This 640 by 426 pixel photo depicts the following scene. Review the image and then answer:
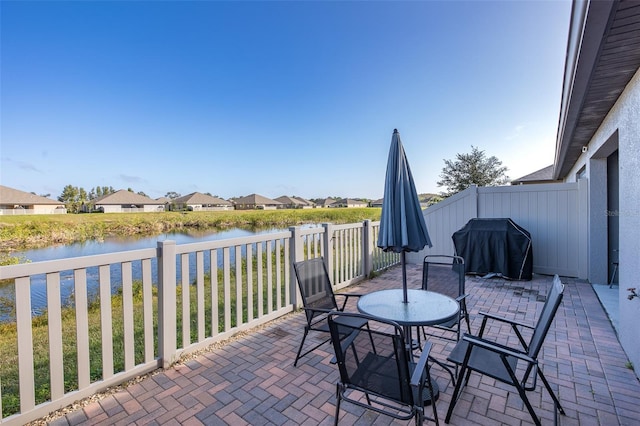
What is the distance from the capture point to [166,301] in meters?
2.64

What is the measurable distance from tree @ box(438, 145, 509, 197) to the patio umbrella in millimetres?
19883

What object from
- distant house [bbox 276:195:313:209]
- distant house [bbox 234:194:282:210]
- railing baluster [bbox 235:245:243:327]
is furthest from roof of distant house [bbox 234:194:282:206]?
railing baluster [bbox 235:245:243:327]

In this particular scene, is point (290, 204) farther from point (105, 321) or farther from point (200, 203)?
point (105, 321)

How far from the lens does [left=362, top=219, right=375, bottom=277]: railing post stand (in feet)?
19.0

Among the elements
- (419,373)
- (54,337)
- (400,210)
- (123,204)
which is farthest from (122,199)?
(419,373)

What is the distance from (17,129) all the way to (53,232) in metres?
5.32

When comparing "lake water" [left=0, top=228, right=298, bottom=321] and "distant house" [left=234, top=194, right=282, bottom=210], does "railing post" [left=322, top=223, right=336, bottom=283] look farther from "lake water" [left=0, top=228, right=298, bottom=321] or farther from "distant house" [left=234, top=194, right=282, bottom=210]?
"distant house" [left=234, top=194, right=282, bottom=210]

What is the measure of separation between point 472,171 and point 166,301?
2161 cm

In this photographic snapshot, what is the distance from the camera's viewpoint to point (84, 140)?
17.0 metres

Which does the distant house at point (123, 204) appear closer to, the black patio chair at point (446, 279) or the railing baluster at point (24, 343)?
the railing baluster at point (24, 343)

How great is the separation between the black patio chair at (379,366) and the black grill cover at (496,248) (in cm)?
516

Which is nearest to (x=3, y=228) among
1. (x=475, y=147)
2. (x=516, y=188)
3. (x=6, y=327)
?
(x=6, y=327)

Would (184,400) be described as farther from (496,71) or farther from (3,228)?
(3,228)

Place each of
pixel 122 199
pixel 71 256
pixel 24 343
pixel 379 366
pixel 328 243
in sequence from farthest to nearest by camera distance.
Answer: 1. pixel 122 199
2. pixel 71 256
3. pixel 328 243
4. pixel 24 343
5. pixel 379 366
